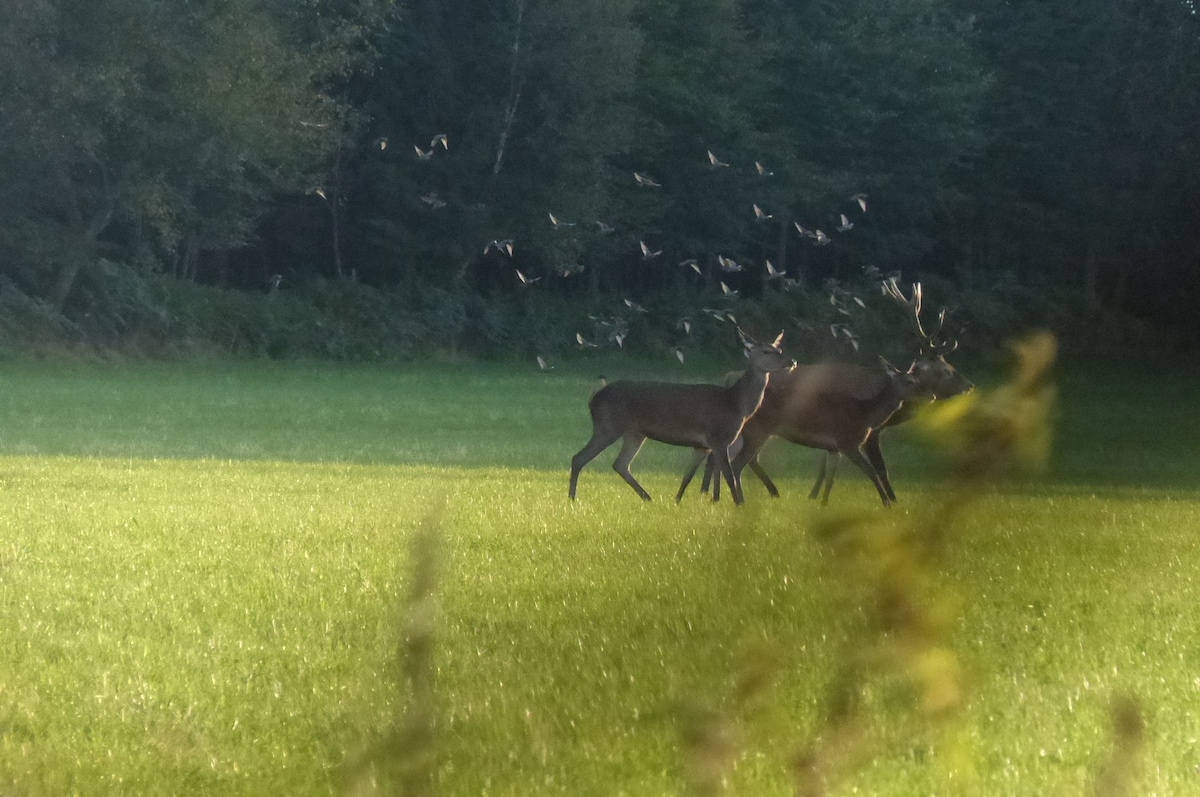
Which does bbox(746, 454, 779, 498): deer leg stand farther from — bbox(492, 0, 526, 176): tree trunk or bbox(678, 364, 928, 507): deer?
bbox(492, 0, 526, 176): tree trunk

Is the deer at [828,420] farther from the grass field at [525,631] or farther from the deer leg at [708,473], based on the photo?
the grass field at [525,631]

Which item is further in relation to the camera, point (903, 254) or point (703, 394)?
point (903, 254)

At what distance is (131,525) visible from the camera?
11.6 m

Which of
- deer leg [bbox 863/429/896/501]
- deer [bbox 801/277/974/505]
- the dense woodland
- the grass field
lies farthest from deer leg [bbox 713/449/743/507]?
the dense woodland

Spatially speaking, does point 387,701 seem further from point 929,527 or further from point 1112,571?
point 929,527

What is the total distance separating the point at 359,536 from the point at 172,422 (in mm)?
14783

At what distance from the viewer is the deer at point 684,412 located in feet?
46.3

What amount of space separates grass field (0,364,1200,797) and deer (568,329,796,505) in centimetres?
49

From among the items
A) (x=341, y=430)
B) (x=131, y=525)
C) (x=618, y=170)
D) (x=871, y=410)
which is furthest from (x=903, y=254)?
(x=131, y=525)

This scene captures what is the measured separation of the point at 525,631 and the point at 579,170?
4208 cm

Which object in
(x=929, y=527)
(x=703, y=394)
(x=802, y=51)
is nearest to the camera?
(x=929, y=527)

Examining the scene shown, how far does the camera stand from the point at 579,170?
4931 centimetres

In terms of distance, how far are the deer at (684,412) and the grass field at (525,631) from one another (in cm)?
49

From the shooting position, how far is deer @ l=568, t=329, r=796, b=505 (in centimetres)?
1410
